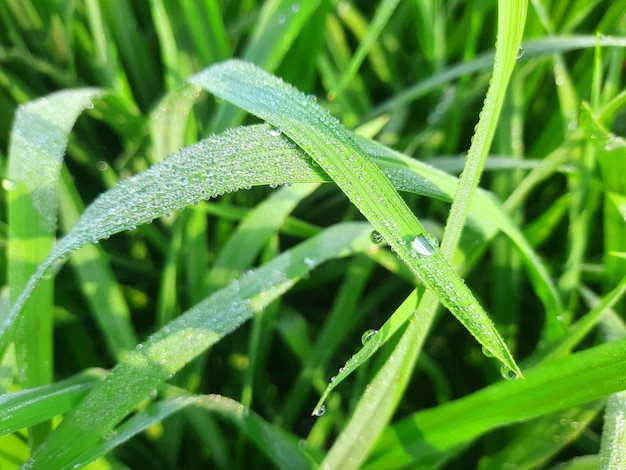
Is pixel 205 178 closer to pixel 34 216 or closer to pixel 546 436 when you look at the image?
pixel 34 216

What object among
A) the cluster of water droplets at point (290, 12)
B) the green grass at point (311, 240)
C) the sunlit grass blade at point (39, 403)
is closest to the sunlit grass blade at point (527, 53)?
the green grass at point (311, 240)

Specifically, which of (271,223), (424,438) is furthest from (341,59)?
(424,438)

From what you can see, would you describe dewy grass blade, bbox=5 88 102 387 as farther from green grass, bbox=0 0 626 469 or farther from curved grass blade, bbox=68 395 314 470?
curved grass blade, bbox=68 395 314 470

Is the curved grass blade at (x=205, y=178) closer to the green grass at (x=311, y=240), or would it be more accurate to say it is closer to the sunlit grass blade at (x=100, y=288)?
the green grass at (x=311, y=240)

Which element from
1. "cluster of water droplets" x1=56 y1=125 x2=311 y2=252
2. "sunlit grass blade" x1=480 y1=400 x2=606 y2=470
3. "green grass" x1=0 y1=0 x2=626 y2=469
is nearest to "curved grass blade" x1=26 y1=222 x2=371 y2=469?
"green grass" x1=0 y1=0 x2=626 y2=469

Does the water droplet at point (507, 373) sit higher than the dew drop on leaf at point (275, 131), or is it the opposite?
the dew drop on leaf at point (275, 131)

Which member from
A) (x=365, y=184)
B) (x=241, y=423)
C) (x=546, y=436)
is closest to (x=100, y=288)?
(x=241, y=423)

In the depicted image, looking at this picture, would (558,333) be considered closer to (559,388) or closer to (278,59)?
(559,388)

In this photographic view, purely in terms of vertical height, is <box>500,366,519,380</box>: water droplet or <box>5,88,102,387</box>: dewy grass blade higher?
<box>5,88,102,387</box>: dewy grass blade
